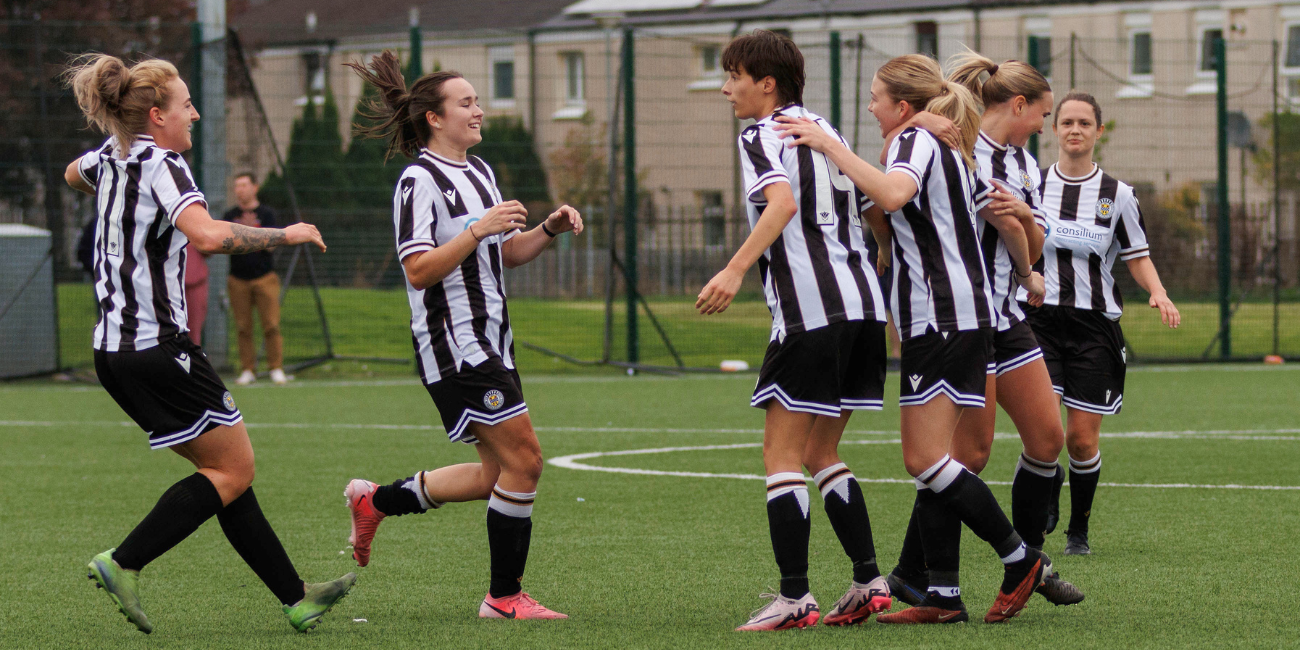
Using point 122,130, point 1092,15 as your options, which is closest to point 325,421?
point 122,130

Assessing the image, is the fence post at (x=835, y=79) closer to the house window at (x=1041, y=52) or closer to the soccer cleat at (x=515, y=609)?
the house window at (x=1041, y=52)

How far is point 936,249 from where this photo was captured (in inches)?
173

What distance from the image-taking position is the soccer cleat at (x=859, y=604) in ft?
14.5

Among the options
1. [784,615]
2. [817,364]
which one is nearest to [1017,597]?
[784,615]

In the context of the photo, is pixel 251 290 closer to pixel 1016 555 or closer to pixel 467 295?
pixel 467 295

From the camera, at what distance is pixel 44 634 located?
14.4 feet

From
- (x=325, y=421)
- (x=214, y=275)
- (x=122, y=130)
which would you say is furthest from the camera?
(x=214, y=275)

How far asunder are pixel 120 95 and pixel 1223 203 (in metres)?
14.2

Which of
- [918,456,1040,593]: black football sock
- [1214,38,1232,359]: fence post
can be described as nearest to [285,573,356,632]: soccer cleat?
[918,456,1040,593]: black football sock

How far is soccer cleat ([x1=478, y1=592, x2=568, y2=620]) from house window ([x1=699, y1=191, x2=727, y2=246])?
35.8ft

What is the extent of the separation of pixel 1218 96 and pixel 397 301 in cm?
954

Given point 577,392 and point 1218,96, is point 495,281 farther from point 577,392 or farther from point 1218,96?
point 1218,96

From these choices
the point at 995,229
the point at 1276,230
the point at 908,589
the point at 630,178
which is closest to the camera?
the point at 908,589

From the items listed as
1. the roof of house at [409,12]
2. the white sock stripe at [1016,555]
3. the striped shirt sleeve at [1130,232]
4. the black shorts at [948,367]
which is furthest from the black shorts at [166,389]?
the roof of house at [409,12]
